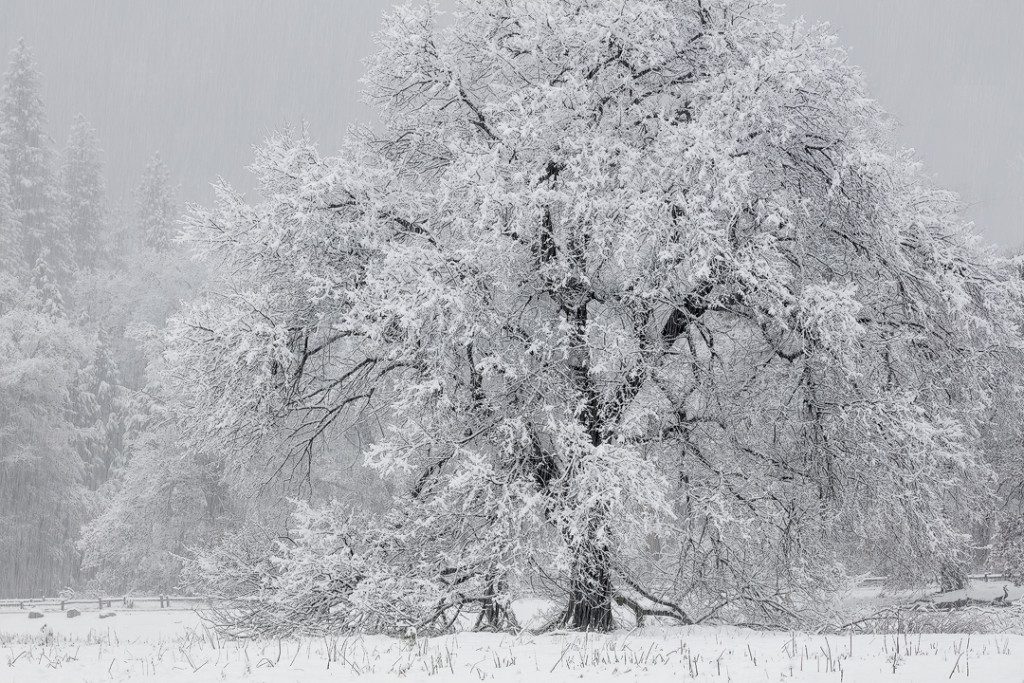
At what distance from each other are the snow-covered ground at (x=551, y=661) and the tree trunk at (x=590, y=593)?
→ 4.43 ft

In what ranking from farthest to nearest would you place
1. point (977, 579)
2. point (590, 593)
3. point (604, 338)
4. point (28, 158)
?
point (28, 158) < point (977, 579) < point (604, 338) < point (590, 593)

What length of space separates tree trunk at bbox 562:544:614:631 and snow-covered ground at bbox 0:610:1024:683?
1.35 metres

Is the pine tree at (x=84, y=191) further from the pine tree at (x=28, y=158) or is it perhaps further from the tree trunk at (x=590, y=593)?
the tree trunk at (x=590, y=593)

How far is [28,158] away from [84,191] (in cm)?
703

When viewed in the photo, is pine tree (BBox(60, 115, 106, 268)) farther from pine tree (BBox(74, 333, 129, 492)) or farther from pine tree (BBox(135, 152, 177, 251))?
pine tree (BBox(74, 333, 129, 492))

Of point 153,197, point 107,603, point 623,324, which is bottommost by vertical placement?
point 107,603

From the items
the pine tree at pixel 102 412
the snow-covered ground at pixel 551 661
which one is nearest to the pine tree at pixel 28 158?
the pine tree at pixel 102 412

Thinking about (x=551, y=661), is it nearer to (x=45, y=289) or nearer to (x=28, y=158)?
(x=45, y=289)

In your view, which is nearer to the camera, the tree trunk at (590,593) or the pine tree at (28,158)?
the tree trunk at (590,593)

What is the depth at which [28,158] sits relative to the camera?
5741 centimetres

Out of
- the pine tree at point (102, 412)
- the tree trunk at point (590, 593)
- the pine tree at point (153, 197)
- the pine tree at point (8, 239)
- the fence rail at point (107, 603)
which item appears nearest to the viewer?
the tree trunk at point (590, 593)

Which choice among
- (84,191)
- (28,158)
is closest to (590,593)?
(28,158)

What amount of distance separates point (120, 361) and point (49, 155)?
18483mm

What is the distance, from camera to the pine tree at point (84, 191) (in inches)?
2499
